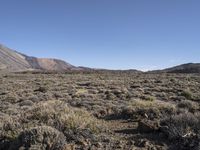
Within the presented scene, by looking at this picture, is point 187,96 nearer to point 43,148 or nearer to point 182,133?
point 182,133

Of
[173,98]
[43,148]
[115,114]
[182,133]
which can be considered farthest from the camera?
[173,98]

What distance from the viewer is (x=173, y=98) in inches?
892

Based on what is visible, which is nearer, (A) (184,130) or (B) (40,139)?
(B) (40,139)

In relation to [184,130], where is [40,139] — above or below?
below

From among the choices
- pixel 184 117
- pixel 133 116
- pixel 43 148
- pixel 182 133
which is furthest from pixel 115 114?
pixel 43 148

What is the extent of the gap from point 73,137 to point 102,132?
1.46 m

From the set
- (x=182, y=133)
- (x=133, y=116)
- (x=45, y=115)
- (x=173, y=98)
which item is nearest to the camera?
(x=182, y=133)

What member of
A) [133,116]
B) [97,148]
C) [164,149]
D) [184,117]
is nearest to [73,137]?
[97,148]

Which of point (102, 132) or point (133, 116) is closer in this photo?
point (102, 132)

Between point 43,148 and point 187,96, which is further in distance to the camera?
point 187,96

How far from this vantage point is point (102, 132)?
33.3 ft

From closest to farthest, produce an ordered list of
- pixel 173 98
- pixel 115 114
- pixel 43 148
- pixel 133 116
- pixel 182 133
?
pixel 43 148
pixel 182 133
pixel 133 116
pixel 115 114
pixel 173 98

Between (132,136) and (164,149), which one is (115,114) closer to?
(132,136)

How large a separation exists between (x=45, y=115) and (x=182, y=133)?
4380 mm
